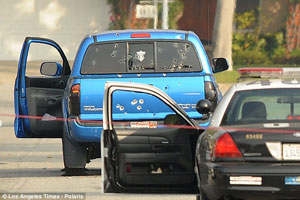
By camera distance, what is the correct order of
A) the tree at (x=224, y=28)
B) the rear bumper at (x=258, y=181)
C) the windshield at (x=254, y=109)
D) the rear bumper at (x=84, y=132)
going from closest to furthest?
the rear bumper at (x=258, y=181), the windshield at (x=254, y=109), the rear bumper at (x=84, y=132), the tree at (x=224, y=28)

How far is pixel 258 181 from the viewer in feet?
26.2

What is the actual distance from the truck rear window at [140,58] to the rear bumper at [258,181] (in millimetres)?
3628

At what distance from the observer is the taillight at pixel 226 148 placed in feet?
26.7

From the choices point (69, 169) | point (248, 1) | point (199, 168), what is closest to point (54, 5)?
point (248, 1)

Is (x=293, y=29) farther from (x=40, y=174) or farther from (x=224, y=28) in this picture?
(x=40, y=174)

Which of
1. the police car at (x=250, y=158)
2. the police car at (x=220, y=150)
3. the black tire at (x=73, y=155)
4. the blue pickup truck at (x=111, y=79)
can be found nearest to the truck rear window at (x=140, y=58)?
the blue pickup truck at (x=111, y=79)

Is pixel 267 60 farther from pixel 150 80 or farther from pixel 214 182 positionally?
pixel 214 182

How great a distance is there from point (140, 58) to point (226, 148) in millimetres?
3792

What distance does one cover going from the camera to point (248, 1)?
39375 millimetres

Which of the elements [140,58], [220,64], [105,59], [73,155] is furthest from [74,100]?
[220,64]

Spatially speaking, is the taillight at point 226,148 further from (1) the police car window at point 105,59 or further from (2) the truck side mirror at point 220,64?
(2) the truck side mirror at point 220,64

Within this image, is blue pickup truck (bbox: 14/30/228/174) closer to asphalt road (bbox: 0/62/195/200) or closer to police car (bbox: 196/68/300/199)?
asphalt road (bbox: 0/62/195/200)

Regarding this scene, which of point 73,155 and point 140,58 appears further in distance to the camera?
point 73,155

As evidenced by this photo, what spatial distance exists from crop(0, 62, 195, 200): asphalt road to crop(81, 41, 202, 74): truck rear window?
1376 millimetres
